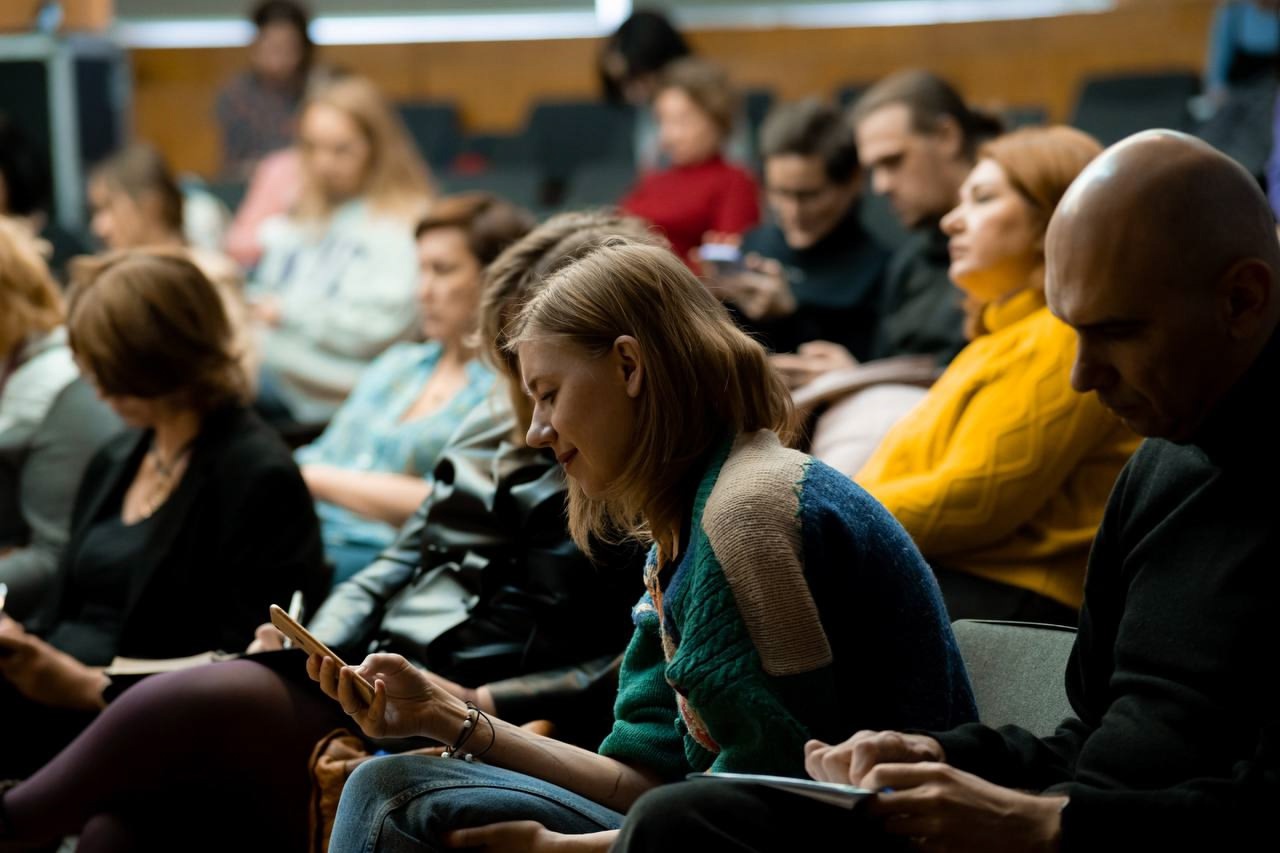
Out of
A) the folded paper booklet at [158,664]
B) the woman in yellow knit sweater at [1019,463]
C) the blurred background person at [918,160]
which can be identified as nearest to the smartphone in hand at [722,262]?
the blurred background person at [918,160]

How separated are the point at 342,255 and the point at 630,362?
263 cm

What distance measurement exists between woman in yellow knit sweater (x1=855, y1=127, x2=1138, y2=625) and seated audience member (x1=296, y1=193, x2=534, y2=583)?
2.63 feet

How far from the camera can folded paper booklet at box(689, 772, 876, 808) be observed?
1.22 meters

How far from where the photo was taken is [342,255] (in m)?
4.04

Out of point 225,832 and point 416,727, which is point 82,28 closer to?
point 225,832

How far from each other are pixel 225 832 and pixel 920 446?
112 cm

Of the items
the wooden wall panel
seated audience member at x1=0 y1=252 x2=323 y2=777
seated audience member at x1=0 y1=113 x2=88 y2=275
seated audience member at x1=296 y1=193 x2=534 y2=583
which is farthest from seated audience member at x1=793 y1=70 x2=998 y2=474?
the wooden wall panel

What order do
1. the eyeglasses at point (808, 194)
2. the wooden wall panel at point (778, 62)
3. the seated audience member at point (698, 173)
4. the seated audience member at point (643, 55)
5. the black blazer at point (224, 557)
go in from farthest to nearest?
the wooden wall panel at point (778, 62) → the seated audience member at point (643, 55) → the seated audience member at point (698, 173) → the eyeglasses at point (808, 194) → the black blazer at point (224, 557)

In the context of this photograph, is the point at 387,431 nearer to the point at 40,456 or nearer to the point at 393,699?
the point at 40,456

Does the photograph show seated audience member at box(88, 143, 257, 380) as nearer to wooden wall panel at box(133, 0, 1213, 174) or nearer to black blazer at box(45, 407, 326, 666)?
black blazer at box(45, 407, 326, 666)

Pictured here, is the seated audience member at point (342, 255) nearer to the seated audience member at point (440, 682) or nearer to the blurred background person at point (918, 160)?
the blurred background person at point (918, 160)

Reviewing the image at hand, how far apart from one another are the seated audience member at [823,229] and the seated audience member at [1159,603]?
202cm

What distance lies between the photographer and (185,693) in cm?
204

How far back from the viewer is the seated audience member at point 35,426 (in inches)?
109
